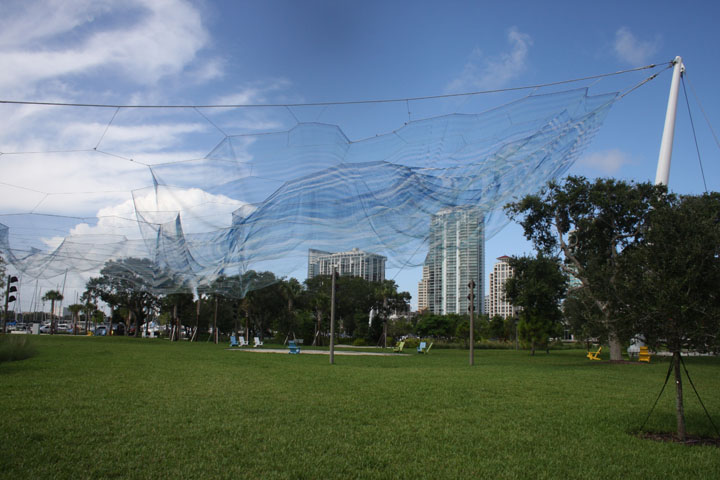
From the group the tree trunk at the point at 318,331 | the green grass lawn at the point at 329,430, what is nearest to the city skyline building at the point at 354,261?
the green grass lawn at the point at 329,430

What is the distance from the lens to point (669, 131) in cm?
2545

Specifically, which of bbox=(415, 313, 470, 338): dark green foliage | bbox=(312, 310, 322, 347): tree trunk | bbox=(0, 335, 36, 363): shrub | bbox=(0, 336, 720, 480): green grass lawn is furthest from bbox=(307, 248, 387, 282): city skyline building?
bbox=(415, 313, 470, 338): dark green foliage

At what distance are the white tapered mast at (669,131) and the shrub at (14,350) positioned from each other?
29.1 m

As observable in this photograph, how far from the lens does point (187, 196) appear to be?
37.8ft

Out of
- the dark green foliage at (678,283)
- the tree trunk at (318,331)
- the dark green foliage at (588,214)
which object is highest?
the dark green foliage at (588,214)

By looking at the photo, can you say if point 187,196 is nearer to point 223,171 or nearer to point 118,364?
point 223,171

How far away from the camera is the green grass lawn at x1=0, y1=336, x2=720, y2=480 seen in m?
Result: 6.37

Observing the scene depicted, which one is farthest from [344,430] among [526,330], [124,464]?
[526,330]

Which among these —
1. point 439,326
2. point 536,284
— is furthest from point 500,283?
point 536,284

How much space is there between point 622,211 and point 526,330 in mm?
15041

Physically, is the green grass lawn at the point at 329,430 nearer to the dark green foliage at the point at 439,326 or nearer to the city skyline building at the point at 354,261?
the city skyline building at the point at 354,261

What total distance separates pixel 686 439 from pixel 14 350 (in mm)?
21472

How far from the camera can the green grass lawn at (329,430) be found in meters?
6.37

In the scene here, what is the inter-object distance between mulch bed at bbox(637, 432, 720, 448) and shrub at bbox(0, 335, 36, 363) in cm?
2008
